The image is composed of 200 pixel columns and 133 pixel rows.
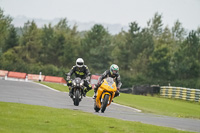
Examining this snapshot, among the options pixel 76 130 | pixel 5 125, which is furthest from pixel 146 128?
pixel 5 125

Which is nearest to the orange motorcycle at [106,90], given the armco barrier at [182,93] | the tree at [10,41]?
the armco barrier at [182,93]

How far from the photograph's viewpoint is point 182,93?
4259 cm

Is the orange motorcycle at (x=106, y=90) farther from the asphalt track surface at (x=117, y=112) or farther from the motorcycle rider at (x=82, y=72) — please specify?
the motorcycle rider at (x=82, y=72)

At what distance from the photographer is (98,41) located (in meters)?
95.6

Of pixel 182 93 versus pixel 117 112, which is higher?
pixel 182 93

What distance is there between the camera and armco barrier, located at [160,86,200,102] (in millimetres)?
40438

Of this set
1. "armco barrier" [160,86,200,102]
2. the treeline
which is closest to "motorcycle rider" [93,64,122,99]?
"armco barrier" [160,86,200,102]

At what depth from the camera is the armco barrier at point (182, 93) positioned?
4044 centimetres

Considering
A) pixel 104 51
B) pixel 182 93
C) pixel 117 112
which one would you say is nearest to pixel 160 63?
pixel 104 51

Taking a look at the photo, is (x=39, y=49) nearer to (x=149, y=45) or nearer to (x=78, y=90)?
(x=149, y=45)

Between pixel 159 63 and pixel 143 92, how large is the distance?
31679 millimetres

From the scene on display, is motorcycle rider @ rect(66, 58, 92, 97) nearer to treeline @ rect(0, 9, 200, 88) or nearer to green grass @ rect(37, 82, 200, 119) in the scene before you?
green grass @ rect(37, 82, 200, 119)

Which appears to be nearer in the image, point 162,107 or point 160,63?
point 162,107

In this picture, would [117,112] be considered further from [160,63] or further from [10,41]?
[10,41]
